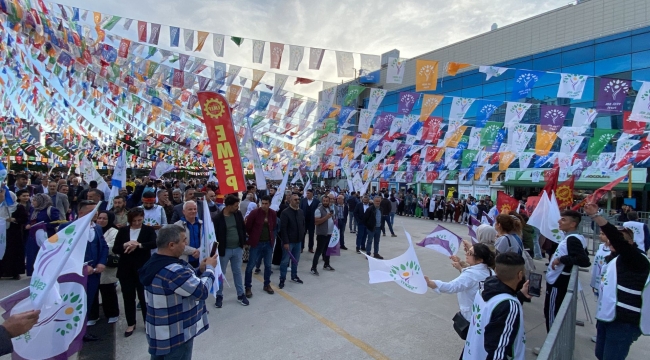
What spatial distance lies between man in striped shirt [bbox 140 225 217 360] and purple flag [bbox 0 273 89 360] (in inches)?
32.8

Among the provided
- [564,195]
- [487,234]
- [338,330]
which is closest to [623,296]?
[487,234]

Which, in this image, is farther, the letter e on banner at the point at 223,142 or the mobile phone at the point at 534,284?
the letter e on banner at the point at 223,142

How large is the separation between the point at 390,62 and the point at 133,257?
8833mm

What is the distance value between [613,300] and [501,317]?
2.01 metres

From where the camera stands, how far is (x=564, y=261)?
399 cm

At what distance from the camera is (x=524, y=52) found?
2798 cm

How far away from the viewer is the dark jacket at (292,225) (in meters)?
6.52

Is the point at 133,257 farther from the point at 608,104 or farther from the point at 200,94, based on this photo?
the point at 608,104

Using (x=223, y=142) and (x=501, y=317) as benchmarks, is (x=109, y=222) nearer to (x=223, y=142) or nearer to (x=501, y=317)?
(x=223, y=142)

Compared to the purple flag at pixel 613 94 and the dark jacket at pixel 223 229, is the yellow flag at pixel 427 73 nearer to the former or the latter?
the purple flag at pixel 613 94

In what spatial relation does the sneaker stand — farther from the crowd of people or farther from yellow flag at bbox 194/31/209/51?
yellow flag at bbox 194/31/209/51

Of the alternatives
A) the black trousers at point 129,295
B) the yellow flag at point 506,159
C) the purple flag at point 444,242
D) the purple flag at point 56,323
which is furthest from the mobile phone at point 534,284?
the yellow flag at point 506,159

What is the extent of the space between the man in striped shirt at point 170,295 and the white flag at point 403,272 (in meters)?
1.60

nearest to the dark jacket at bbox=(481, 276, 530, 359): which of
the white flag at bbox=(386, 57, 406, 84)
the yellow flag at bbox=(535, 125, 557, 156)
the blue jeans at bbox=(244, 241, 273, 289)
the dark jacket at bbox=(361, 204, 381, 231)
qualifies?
the blue jeans at bbox=(244, 241, 273, 289)
